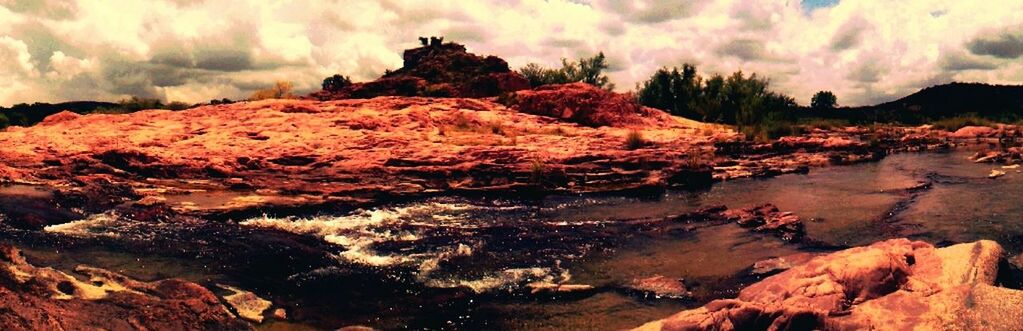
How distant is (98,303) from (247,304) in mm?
1857

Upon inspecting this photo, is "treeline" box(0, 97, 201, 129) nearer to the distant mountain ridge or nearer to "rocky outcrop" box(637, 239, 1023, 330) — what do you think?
"rocky outcrop" box(637, 239, 1023, 330)

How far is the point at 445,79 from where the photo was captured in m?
51.7

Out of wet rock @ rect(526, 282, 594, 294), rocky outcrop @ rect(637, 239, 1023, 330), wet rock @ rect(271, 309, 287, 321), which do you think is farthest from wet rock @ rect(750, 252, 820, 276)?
wet rock @ rect(271, 309, 287, 321)

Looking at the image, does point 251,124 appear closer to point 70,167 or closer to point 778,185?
point 70,167

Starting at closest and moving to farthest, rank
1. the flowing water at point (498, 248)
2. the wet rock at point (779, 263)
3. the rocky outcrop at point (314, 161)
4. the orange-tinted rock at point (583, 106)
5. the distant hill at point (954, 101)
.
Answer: the flowing water at point (498, 248) → the wet rock at point (779, 263) → the rocky outcrop at point (314, 161) → the orange-tinted rock at point (583, 106) → the distant hill at point (954, 101)

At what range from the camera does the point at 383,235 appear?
44.5 feet

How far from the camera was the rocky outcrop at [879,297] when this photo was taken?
5.88 meters

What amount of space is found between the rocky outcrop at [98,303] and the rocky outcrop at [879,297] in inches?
224

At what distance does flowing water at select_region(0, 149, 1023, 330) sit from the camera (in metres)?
8.89

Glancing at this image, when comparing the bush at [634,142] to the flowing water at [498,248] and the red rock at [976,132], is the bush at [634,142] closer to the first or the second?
the flowing water at [498,248]

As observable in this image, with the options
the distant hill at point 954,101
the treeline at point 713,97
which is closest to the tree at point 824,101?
the distant hill at point 954,101

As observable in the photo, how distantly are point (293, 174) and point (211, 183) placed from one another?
2482 mm

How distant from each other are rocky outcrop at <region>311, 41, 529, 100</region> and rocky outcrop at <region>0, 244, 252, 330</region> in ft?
127

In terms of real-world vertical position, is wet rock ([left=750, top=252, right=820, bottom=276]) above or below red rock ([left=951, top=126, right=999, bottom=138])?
below
